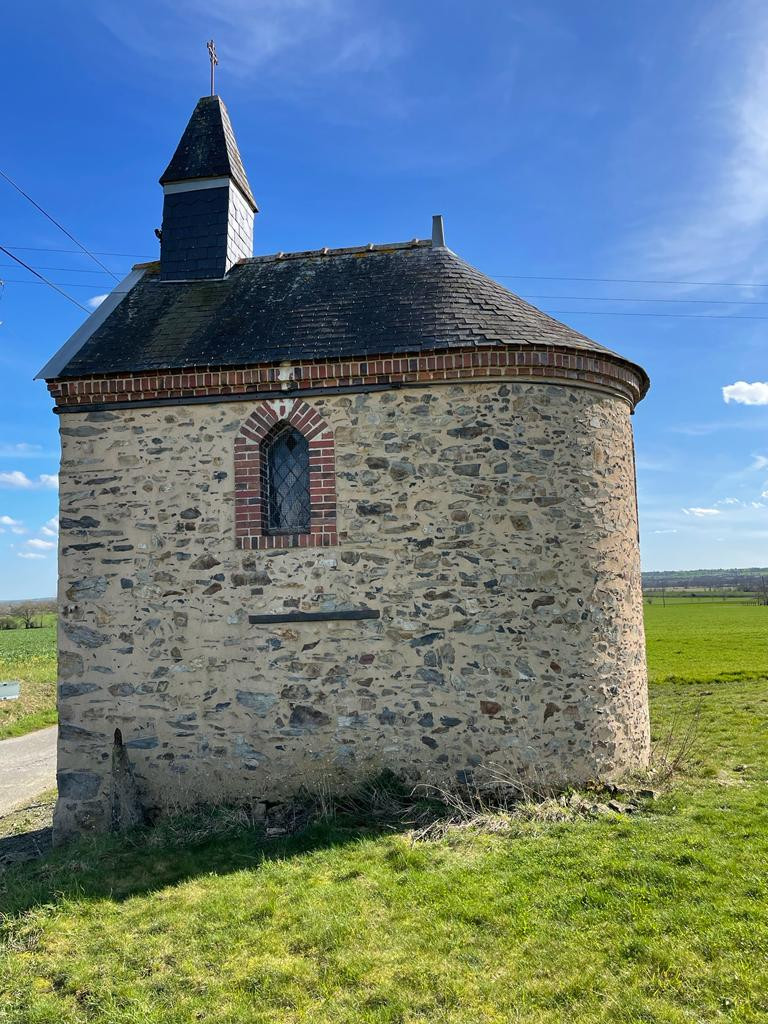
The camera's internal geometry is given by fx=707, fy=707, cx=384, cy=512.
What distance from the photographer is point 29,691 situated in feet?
66.8

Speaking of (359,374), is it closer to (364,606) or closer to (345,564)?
(345,564)

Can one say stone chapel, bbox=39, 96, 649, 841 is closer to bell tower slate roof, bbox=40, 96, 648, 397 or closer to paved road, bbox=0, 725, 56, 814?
bell tower slate roof, bbox=40, 96, 648, 397

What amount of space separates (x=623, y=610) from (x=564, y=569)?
40.6 inches

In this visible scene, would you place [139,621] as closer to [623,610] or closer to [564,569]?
[564,569]

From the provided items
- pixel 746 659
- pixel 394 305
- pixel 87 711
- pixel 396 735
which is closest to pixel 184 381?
pixel 394 305

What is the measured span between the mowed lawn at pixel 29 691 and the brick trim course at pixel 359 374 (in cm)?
1132

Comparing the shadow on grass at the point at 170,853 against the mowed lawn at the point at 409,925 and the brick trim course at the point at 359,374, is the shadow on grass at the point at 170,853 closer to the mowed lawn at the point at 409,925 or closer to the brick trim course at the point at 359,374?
the mowed lawn at the point at 409,925

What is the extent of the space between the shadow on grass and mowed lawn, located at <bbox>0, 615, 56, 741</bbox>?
35.8 ft

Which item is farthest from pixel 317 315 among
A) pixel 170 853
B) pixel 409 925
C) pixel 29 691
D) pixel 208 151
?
pixel 29 691

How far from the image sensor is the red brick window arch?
7953mm

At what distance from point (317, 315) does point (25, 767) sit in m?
9.81

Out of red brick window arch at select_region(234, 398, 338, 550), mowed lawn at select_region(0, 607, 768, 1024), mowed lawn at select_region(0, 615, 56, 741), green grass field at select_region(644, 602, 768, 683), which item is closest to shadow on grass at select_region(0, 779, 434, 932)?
mowed lawn at select_region(0, 607, 768, 1024)

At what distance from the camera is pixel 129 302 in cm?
1027

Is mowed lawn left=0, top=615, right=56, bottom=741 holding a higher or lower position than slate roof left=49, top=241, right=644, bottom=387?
lower
